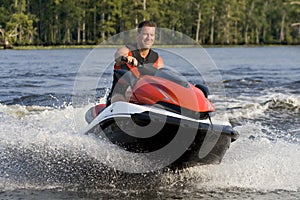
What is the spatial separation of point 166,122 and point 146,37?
102 centimetres

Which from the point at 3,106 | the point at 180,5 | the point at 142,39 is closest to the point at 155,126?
the point at 142,39

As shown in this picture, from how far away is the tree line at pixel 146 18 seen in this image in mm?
65188

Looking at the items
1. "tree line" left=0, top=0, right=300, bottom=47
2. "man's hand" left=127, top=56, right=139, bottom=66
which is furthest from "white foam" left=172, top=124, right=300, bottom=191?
"tree line" left=0, top=0, right=300, bottom=47

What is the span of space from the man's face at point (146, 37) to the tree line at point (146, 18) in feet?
157

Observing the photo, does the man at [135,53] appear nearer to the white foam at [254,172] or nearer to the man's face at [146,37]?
the man's face at [146,37]

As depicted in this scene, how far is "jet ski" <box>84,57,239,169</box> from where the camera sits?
5.09 meters

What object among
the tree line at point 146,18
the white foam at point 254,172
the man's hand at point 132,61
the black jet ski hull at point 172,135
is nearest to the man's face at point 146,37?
the man's hand at point 132,61

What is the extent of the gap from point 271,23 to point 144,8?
30828 millimetres

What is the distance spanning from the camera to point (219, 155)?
549 centimetres

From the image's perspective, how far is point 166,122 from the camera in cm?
505

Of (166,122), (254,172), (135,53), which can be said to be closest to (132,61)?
(135,53)

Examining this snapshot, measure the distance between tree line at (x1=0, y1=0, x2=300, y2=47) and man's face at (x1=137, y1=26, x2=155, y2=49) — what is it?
4797 cm

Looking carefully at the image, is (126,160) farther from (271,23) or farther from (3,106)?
(271,23)

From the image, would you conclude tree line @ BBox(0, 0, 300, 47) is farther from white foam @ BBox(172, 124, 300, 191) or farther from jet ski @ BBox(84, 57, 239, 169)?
→ jet ski @ BBox(84, 57, 239, 169)
